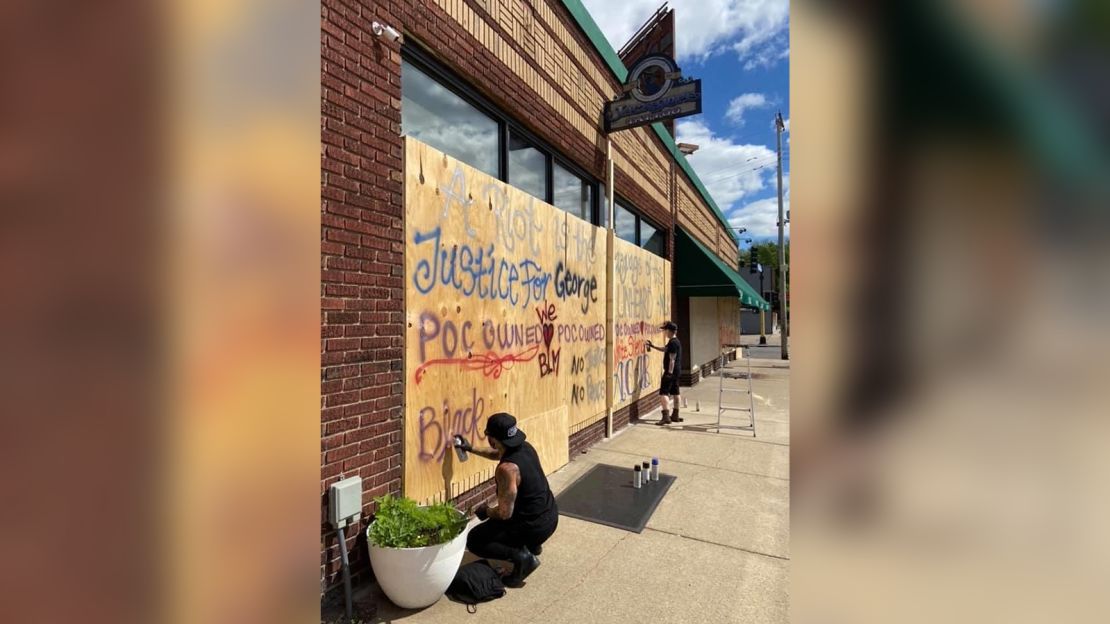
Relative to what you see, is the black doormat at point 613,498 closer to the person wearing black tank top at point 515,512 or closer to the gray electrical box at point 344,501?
the person wearing black tank top at point 515,512

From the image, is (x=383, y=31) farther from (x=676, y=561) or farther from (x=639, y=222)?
(x=639, y=222)

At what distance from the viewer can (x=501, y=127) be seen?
17.8 ft

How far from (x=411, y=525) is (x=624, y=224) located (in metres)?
6.97

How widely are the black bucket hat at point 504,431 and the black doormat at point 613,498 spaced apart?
1445 mm

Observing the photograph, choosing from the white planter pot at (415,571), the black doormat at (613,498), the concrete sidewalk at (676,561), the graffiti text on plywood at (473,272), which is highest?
the graffiti text on plywood at (473,272)

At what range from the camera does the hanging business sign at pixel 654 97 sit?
23.7 ft

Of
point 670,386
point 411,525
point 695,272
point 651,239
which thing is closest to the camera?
point 411,525

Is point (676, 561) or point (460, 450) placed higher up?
point (460, 450)

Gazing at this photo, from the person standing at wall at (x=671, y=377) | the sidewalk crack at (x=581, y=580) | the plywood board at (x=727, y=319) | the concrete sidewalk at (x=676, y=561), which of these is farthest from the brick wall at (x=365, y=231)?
the plywood board at (x=727, y=319)

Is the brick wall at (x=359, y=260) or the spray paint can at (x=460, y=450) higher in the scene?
the brick wall at (x=359, y=260)

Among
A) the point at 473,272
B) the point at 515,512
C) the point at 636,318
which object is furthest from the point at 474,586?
the point at 636,318
